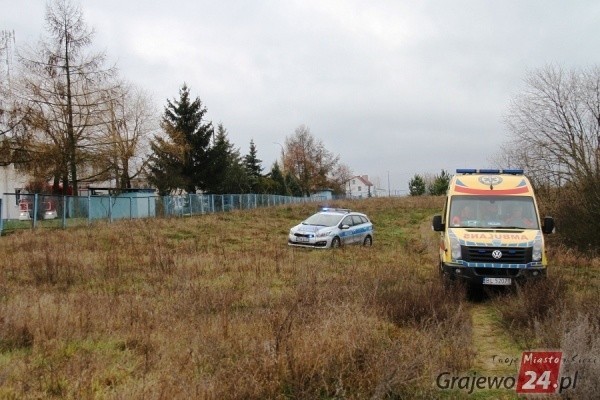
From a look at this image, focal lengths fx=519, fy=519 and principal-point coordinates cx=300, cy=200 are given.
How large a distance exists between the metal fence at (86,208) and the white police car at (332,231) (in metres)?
10.7

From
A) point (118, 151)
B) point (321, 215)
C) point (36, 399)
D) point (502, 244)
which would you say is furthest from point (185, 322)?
point (118, 151)

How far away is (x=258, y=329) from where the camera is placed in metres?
6.76

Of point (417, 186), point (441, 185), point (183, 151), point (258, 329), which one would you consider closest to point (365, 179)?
point (417, 186)

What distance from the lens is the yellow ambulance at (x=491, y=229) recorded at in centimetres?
988

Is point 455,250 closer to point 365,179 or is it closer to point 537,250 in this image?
point 537,250

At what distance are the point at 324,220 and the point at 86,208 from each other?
39.8ft

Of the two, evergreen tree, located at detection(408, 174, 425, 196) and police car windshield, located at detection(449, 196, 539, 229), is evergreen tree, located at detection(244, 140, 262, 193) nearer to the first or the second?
evergreen tree, located at detection(408, 174, 425, 196)

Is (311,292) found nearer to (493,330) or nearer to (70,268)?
(493,330)

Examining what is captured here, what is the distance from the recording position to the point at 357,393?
490cm

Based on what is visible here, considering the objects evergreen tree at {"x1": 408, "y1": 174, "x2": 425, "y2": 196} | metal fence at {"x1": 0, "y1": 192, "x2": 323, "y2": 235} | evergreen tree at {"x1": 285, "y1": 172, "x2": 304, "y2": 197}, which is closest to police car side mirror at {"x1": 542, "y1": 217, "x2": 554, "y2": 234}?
metal fence at {"x1": 0, "y1": 192, "x2": 323, "y2": 235}

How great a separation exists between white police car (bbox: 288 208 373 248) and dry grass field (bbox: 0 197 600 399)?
206 inches

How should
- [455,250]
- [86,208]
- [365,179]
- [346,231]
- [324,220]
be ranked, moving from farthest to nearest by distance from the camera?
1. [365,179]
2. [86,208]
3. [324,220]
4. [346,231]
5. [455,250]

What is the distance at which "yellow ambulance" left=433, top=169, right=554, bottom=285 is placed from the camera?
389 inches

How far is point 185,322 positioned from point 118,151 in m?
27.4
